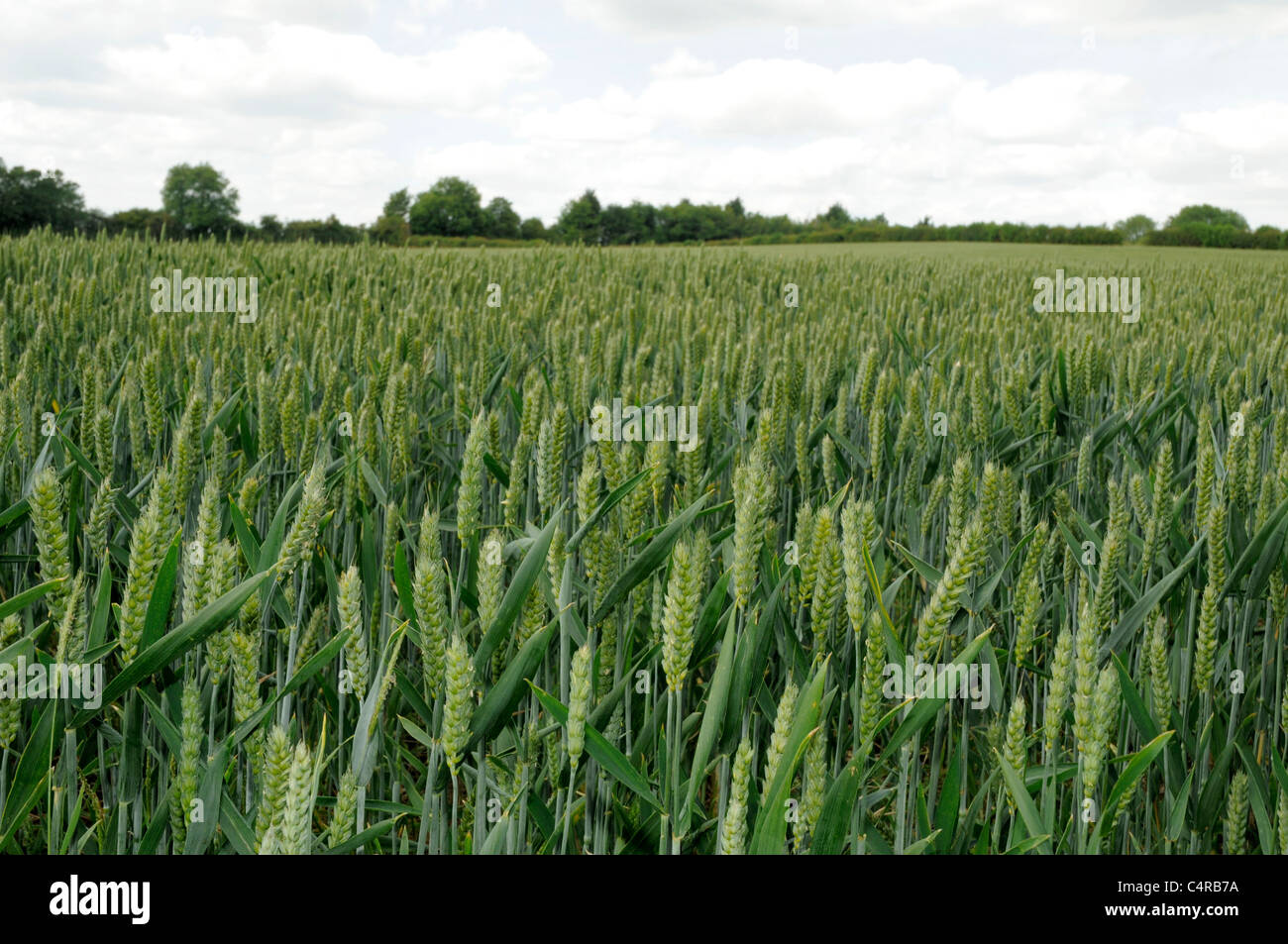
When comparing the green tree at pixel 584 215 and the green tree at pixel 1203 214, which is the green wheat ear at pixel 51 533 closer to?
the green tree at pixel 584 215

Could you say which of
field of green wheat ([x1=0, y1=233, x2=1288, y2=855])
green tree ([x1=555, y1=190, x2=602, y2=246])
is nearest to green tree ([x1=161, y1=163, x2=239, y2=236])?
green tree ([x1=555, y1=190, x2=602, y2=246])

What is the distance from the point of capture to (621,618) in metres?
1.12

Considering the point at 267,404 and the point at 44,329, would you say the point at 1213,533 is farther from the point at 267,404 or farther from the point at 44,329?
the point at 44,329

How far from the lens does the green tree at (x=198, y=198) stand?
99.6 ft

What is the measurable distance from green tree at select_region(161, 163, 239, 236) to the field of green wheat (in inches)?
1180

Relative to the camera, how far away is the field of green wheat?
86cm

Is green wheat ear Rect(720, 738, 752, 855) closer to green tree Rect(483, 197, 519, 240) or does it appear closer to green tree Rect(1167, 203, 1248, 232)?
green tree Rect(483, 197, 519, 240)

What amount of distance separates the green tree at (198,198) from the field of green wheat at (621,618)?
1180 inches

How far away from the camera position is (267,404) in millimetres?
1709

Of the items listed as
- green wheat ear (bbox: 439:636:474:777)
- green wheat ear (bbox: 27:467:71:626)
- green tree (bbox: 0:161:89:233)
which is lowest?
green wheat ear (bbox: 439:636:474:777)

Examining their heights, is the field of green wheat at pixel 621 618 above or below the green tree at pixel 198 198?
below

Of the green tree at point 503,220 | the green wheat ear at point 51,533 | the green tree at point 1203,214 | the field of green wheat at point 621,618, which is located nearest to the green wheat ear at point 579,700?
the field of green wheat at point 621,618
